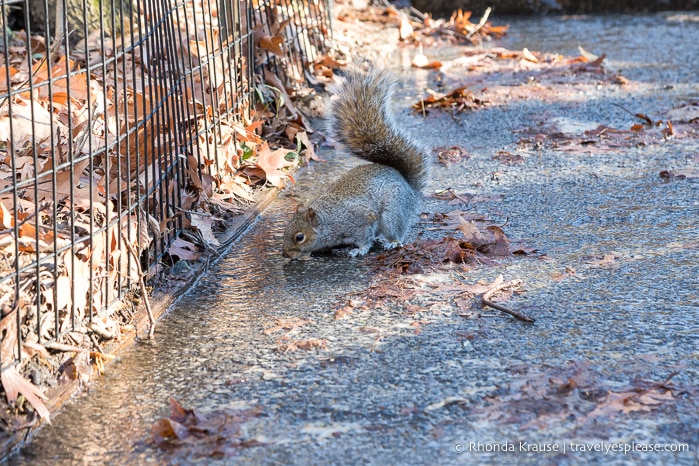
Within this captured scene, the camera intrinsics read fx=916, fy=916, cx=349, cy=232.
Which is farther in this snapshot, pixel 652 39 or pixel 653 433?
pixel 652 39

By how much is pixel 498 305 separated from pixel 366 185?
120 centimetres

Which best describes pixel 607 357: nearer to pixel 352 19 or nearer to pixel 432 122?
pixel 432 122

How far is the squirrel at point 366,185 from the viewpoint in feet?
13.5

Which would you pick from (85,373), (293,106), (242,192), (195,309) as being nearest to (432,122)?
(293,106)

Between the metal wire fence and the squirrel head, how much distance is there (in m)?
0.48

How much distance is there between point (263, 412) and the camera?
271 cm

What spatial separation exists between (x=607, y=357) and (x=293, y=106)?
3653 mm

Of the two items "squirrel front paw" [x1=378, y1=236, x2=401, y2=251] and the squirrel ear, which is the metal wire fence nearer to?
the squirrel ear

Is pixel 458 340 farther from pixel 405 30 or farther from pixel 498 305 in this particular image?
pixel 405 30

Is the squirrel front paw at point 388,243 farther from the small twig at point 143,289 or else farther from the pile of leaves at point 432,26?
the pile of leaves at point 432,26

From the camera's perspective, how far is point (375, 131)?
4688 mm

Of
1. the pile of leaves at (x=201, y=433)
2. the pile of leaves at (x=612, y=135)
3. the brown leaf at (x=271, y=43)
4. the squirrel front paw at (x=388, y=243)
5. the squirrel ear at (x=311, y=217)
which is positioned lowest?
the pile of leaves at (x=201, y=433)

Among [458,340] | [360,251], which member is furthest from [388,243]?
[458,340]

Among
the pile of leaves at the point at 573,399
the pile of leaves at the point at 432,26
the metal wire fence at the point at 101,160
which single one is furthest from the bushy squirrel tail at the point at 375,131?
the pile of leaves at the point at 432,26
